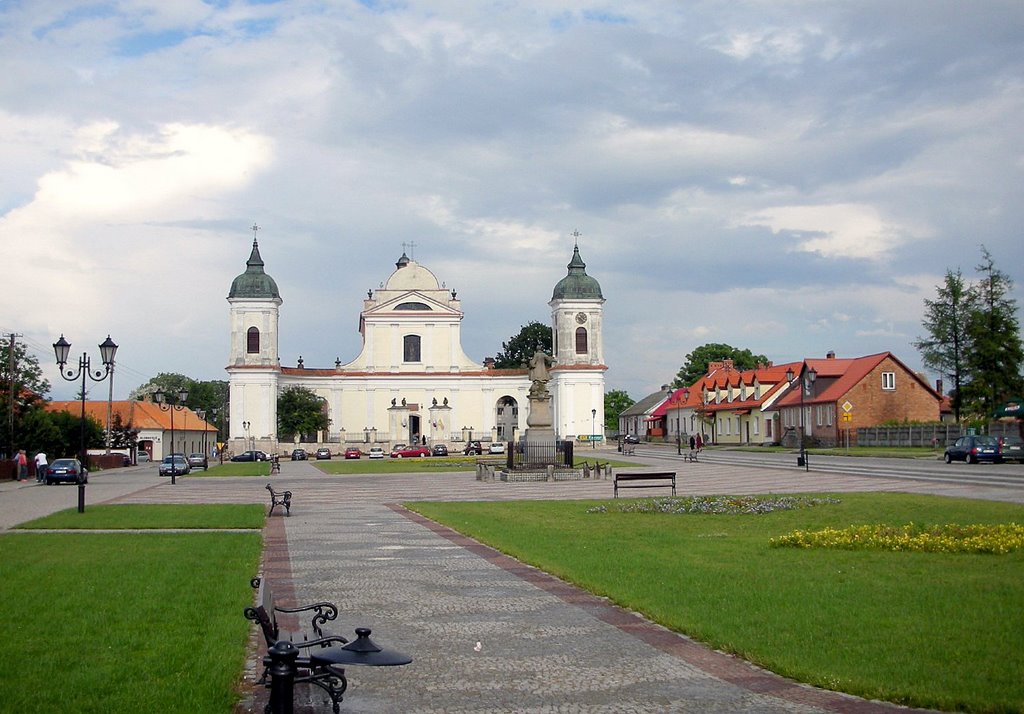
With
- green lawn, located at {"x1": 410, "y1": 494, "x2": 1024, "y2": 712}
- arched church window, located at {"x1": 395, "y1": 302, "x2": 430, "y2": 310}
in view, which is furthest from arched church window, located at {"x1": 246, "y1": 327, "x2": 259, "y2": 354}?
green lawn, located at {"x1": 410, "y1": 494, "x2": 1024, "y2": 712}

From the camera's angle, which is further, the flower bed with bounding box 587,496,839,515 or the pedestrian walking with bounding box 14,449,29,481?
the pedestrian walking with bounding box 14,449,29,481

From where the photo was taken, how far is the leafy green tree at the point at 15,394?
188ft

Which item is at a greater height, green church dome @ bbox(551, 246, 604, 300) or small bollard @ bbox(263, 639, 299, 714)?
green church dome @ bbox(551, 246, 604, 300)

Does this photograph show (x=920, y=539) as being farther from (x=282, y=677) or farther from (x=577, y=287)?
(x=577, y=287)

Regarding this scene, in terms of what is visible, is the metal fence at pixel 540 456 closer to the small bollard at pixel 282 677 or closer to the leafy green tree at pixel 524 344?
the small bollard at pixel 282 677

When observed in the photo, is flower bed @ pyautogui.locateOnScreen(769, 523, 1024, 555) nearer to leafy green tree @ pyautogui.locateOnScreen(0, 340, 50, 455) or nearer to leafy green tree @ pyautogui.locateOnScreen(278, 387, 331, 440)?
leafy green tree @ pyautogui.locateOnScreen(0, 340, 50, 455)

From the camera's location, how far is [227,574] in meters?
14.0

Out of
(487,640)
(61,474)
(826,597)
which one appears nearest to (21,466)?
(61,474)

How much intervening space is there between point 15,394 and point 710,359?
92.5 meters

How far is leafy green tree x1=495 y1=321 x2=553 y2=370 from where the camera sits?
136 meters

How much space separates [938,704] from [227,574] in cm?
946

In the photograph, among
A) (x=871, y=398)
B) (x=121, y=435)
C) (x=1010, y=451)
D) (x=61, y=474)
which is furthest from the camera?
(x=121, y=435)

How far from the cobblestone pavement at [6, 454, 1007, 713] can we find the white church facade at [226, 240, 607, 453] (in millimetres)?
83893

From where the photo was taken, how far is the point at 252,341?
10256 centimetres
